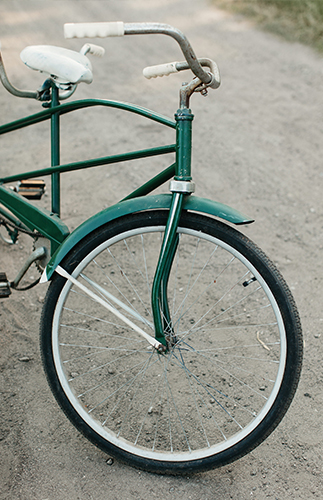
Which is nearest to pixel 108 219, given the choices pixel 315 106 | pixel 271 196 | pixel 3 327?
pixel 3 327

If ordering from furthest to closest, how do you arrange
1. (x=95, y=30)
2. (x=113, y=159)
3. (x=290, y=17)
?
(x=290, y=17) < (x=113, y=159) < (x=95, y=30)

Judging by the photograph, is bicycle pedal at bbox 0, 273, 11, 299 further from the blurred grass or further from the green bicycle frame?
the blurred grass

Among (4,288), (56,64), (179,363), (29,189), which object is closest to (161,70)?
(56,64)

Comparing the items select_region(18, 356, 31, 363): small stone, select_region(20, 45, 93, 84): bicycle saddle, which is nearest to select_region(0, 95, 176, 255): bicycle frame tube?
select_region(20, 45, 93, 84): bicycle saddle

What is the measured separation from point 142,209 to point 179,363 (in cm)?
99

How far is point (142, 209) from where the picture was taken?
5.47 feet

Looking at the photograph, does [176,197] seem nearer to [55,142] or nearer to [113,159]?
[113,159]

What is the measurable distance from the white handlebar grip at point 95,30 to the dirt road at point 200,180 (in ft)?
5.08

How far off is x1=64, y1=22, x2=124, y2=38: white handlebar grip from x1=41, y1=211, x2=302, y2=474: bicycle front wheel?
61 cm

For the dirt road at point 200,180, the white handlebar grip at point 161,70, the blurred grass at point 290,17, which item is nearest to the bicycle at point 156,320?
the white handlebar grip at point 161,70

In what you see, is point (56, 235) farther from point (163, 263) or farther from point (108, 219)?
point (163, 263)

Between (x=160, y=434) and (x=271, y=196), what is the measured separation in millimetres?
2220

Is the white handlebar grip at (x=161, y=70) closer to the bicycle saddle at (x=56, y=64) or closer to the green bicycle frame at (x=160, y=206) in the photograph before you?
the green bicycle frame at (x=160, y=206)

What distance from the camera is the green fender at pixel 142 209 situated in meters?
1.63
